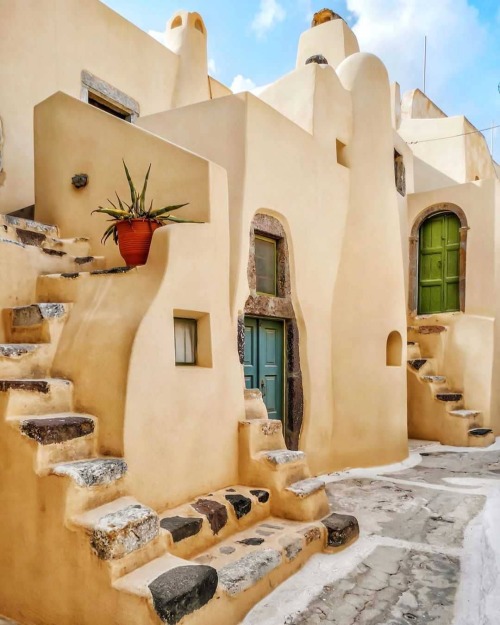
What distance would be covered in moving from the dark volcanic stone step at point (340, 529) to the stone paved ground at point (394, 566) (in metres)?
0.11

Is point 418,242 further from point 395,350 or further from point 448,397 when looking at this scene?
point 395,350

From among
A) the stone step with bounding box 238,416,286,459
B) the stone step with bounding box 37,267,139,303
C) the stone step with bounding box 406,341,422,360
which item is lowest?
the stone step with bounding box 238,416,286,459

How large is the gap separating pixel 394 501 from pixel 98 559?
13.3 ft

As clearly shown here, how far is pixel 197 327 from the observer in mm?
4316

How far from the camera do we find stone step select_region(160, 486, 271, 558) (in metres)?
3.44

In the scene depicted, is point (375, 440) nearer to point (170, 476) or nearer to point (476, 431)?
point (476, 431)

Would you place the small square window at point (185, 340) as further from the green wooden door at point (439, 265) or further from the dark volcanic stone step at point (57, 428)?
the green wooden door at point (439, 265)

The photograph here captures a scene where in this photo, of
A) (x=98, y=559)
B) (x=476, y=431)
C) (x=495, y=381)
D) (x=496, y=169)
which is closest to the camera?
(x=98, y=559)

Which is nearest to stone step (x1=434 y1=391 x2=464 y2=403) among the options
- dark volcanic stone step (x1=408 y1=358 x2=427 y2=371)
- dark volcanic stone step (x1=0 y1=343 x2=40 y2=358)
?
dark volcanic stone step (x1=408 y1=358 x2=427 y2=371)

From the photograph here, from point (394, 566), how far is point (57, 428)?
2869 mm

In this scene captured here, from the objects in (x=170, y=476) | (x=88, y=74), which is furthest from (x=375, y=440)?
(x=88, y=74)

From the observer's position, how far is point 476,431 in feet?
31.1

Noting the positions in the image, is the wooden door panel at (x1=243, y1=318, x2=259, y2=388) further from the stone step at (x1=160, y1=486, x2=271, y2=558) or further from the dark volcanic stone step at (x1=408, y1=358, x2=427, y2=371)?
the dark volcanic stone step at (x1=408, y1=358, x2=427, y2=371)

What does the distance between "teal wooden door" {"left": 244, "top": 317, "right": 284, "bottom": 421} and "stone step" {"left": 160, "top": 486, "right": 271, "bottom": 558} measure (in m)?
1.84
